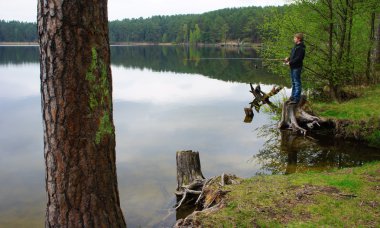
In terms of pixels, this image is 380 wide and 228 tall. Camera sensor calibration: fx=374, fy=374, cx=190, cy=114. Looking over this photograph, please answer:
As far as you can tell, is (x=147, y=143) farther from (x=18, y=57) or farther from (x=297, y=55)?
(x=18, y=57)

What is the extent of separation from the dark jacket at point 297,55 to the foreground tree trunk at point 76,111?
32.6 feet

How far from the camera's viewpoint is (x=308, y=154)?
11.8m

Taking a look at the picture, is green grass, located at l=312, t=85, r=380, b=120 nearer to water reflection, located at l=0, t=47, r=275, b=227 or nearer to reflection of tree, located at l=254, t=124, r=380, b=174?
reflection of tree, located at l=254, t=124, r=380, b=174

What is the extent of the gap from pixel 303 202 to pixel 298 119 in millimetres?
8216

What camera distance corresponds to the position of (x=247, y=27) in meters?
112

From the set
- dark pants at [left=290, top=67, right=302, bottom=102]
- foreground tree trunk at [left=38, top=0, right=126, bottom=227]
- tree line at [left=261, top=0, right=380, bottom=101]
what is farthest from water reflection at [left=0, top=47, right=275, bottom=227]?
foreground tree trunk at [left=38, top=0, right=126, bottom=227]

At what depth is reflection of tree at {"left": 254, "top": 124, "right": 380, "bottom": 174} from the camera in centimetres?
1082

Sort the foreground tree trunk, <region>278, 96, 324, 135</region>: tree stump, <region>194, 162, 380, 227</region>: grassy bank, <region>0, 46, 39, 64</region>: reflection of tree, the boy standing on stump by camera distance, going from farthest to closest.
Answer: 1. <region>0, 46, 39, 64</region>: reflection of tree
2. <region>278, 96, 324, 135</region>: tree stump
3. the boy standing on stump
4. <region>194, 162, 380, 227</region>: grassy bank
5. the foreground tree trunk

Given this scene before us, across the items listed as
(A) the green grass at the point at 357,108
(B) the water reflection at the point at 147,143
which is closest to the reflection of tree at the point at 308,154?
(B) the water reflection at the point at 147,143

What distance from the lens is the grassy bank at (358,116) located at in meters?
11.9

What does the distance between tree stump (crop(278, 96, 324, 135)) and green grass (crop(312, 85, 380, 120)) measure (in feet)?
1.91

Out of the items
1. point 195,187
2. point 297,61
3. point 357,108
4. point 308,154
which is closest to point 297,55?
point 297,61

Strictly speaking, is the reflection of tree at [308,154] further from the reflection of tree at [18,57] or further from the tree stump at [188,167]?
the reflection of tree at [18,57]

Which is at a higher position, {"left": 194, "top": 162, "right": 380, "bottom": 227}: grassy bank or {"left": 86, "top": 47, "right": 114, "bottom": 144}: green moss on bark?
{"left": 86, "top": 47, "right": 114, "bottom": 144}: green moss on bark
